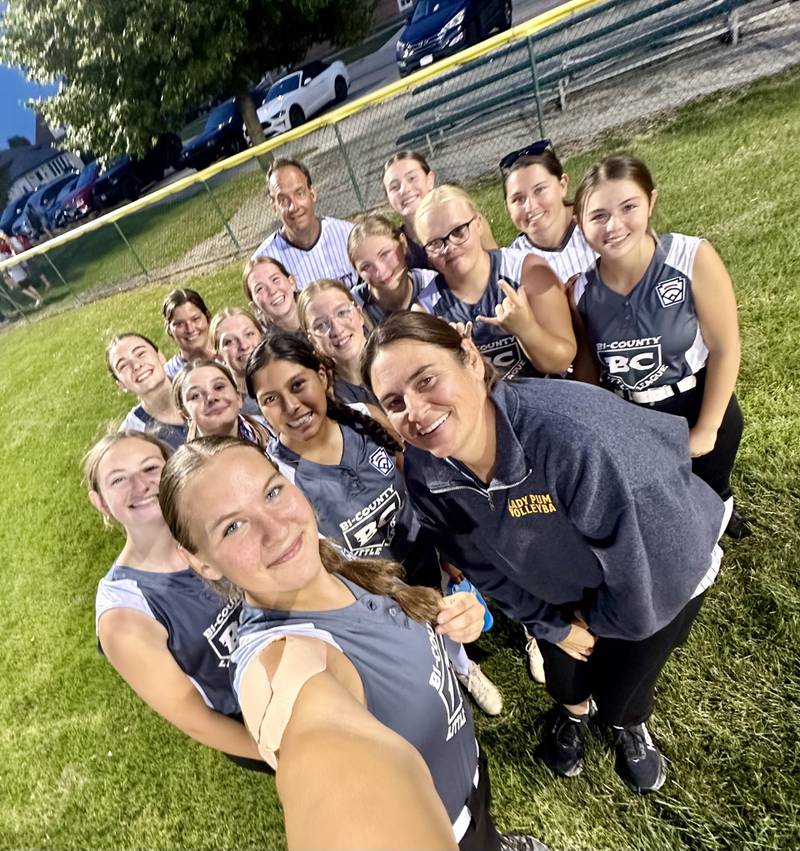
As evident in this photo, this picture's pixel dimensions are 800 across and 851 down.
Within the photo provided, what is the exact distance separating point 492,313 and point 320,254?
2216 mm

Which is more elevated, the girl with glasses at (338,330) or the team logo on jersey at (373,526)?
the girl with glasses at (338,330)

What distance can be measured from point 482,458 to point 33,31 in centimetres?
1853

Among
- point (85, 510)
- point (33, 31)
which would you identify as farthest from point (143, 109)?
point (85, 510)

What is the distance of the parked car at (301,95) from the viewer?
1616cm

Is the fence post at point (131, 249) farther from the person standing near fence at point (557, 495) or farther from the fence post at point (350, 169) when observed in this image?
the person standing near fence at point (557, 495)

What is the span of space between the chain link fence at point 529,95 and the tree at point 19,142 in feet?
121

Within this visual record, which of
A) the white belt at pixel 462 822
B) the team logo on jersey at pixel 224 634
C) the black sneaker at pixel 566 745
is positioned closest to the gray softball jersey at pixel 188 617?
the team logo on jersey at pixel 224 634

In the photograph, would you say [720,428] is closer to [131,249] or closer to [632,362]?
[632,362]

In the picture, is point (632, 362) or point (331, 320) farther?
point (331, 320)

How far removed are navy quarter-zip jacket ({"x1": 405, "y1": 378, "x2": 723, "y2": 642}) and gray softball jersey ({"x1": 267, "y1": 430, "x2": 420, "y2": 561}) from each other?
59 centimetres

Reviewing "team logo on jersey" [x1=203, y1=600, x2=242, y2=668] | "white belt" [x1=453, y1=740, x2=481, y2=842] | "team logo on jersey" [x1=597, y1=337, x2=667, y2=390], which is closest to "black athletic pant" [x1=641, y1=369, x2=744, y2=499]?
"team logo on jersey" [x1=597, y1=337, x2=667, y2=390]

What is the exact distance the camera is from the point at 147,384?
3.35m

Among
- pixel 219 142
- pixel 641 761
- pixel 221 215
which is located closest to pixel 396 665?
pixel 641 761

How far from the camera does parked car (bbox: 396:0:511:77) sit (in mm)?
12492
